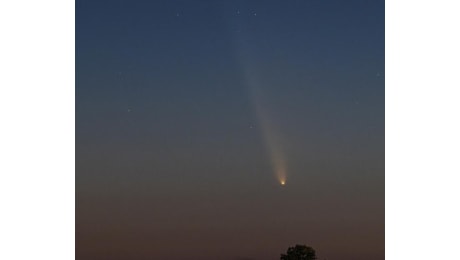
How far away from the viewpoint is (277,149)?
5.32 metres
